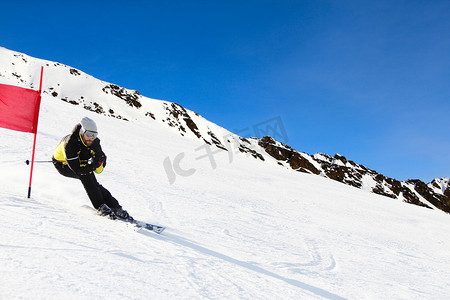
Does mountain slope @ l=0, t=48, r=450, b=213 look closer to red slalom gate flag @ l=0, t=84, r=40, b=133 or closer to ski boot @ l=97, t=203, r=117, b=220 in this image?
red slalom gate flag @ l=0, t=84, r=40, b=133

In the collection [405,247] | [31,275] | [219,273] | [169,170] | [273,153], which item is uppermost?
[273,153]

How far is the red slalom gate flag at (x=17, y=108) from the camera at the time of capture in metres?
5.31

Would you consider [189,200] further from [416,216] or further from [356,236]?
[416,216]

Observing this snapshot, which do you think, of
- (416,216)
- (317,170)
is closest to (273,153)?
(317,170)

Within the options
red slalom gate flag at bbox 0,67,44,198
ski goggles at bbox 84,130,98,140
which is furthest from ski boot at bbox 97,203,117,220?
red slalom gate flag at bbox 0,67,44,198

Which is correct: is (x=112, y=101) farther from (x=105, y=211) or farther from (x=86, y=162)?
(x=105, y=211)

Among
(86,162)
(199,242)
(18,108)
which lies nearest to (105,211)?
(86,162)

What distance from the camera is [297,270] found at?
13.5 feet

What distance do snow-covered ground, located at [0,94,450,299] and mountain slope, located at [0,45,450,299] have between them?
0.02 meters

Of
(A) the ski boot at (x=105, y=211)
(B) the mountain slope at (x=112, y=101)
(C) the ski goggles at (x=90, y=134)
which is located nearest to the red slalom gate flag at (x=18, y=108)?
(C) the ski goggles at (x=90, y=134)

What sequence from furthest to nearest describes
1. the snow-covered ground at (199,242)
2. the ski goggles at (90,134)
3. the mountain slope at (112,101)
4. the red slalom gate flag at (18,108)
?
the mountain slope at (112,101)
the red slalom gate flag at (18,108)
the ski goggles at (90,134)
the snow-covered ground at (199,242)

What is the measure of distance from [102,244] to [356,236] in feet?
20.1

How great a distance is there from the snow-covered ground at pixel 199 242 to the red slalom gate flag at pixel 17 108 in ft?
3.77

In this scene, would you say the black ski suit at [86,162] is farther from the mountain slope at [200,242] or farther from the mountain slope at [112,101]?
the mountain slope at [112,101]
